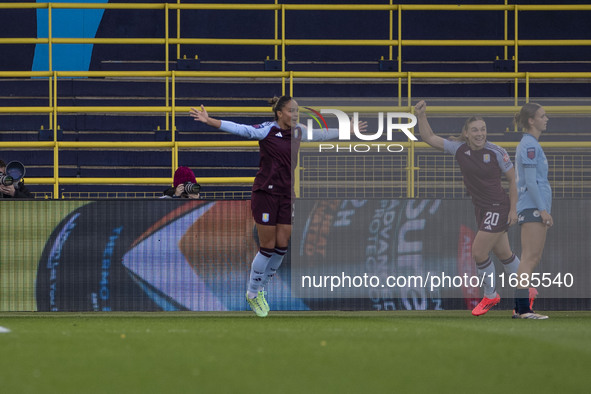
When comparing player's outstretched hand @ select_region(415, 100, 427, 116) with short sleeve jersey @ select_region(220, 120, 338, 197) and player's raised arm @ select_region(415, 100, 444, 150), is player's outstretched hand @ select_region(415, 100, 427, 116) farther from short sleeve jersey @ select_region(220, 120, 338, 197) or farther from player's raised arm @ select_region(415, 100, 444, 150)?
short sleeve jersey @ select_region(220, 120, 338, 197)

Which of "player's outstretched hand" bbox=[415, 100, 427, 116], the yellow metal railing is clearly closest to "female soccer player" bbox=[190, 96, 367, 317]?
"player's outstretched hand" bbox=[415, 100, 427, 116]

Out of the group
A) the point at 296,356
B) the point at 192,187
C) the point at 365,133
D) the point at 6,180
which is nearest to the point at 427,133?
the point at 365,133

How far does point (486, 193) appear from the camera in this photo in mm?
8672

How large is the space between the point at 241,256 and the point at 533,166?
9.17 ft

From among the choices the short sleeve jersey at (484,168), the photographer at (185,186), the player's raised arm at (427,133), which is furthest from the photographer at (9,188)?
the short sleeve jersey at (484,168)

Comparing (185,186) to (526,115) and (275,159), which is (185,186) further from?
(526,115)

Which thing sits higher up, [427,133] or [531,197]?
[427,133]

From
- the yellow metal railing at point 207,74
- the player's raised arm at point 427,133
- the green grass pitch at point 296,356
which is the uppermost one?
the yellow metal railing at point 207,74

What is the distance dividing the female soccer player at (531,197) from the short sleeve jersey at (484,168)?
233 millimetres

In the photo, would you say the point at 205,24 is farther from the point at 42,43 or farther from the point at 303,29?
the point at 42,43

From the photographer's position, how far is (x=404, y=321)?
7.79 m

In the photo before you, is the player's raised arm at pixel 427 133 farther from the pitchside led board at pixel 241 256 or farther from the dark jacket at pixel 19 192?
the dark jacket at pixel 19 192

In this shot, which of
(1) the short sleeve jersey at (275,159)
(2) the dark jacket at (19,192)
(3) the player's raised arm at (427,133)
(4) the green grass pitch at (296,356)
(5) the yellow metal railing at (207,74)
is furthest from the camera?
(5) the yellow metal railing at (207,74)

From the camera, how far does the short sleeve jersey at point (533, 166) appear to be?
8.21 metres
